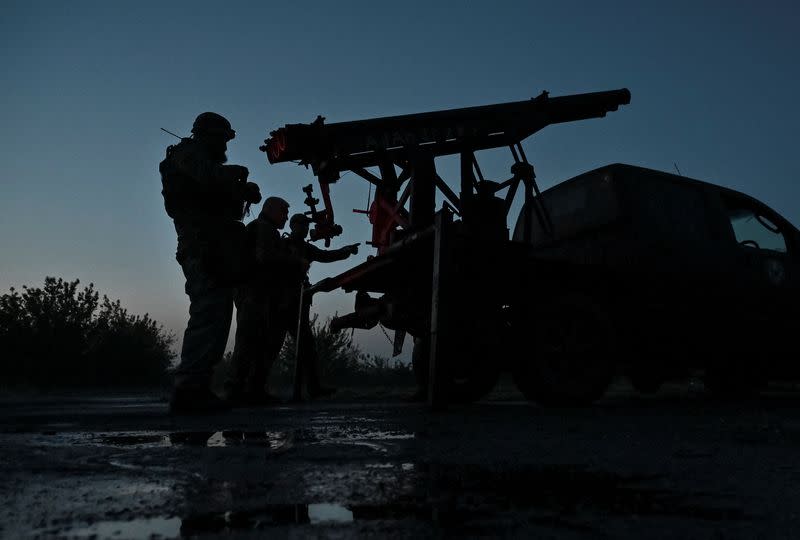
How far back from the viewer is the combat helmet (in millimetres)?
4441

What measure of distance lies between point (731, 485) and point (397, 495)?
786 millimetres

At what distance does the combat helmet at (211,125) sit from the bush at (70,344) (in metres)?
9.92

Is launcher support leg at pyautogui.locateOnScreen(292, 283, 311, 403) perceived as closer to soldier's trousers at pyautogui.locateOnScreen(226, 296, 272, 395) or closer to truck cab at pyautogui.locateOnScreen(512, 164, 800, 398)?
soldier's trousers at pyautogui.locateOnScreen(226, 296, 272, 395)

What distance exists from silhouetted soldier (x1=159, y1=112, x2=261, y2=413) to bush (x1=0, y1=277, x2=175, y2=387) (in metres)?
9.79

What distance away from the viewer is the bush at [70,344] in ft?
40.3

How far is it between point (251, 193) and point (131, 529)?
3490mm

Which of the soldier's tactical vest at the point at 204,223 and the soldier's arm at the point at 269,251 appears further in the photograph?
the soldier's arm at the point at 269,251

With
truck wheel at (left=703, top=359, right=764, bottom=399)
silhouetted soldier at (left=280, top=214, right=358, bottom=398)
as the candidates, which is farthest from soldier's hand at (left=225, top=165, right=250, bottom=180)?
truck wheel at (left=703, top=359, right=764, bottom=399)

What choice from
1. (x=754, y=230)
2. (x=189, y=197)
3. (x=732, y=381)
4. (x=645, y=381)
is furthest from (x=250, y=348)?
(x=732, y=381)

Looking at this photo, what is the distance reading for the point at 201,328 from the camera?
4.19 metres

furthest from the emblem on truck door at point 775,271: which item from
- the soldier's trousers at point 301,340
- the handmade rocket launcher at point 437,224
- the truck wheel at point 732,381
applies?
the soldier's trousers at point 301,340

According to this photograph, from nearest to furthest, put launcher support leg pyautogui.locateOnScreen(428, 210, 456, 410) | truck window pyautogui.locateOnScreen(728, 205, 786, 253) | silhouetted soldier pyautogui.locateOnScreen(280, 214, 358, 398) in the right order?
launcher support leg pyautogui.locateOnScreen(428, 210, 456, 410)
truck window pyautogui.locateOnScreen(728, 205, 786, 253)
silhouetted soldier pyautogui.locateOnScreen(280, 214, 358, 398)

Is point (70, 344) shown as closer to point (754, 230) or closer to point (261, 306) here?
point (261, 306)

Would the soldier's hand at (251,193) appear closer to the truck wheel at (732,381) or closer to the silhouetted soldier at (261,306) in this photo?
the silhouetted soldier at (261,306)
